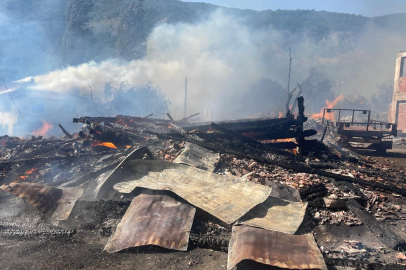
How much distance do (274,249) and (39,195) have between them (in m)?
4.82

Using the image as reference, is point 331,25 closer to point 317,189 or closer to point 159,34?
point 159,34

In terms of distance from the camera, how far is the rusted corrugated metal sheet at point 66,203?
17.6 feet

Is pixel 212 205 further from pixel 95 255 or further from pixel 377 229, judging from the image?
pixel 377 229

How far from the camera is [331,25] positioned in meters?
Answer: 83.9

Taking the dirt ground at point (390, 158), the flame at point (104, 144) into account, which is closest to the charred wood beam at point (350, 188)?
the dirt ground at point (390, 158)

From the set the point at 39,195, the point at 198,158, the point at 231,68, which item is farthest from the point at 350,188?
the point at 231,68

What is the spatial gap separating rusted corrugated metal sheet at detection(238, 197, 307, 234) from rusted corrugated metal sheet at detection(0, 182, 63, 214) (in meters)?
3.90

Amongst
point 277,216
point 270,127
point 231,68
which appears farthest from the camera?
point 231,68

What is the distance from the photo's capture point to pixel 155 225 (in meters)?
4.67

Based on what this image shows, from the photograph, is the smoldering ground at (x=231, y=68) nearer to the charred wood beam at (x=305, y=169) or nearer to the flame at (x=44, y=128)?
the flame at (x=44, y=128)

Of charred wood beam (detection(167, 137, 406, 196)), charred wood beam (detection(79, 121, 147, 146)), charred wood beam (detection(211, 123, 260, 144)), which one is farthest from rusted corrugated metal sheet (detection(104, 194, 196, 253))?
charred wood beam (detection(79, 121, 147, 146))

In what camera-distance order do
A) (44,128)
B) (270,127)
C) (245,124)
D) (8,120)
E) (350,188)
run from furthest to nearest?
(8,120), (44,128), (245,124), (270,127), (350,188)

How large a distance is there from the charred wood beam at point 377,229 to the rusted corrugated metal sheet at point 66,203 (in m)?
5.79

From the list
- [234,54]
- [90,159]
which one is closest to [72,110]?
[90,159]
